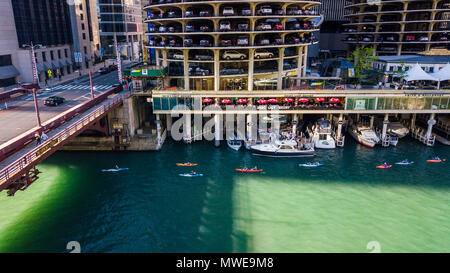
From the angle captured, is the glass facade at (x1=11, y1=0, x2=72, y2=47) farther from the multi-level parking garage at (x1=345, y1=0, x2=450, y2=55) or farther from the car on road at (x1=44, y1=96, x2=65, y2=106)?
the multi-level parking garage at (x1=345, y1=0, x2=450, y2=55)

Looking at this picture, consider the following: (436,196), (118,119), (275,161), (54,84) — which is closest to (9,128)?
(118,119)

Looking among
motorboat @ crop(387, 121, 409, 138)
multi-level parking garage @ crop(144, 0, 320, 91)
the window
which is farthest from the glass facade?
motorboat @ crop(387, 121, 409, 138)

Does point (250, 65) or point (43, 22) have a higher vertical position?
point (43, 22)

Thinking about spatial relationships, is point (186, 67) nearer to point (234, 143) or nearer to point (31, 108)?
point (234, 143)

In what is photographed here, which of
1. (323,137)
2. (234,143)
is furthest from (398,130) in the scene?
(234,143)

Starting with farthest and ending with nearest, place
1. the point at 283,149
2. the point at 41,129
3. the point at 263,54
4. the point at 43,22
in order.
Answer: the point at 43,22 → the point at 263,54 → the point at 283,149 → the point at 41,129

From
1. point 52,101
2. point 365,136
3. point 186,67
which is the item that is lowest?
point 365,136

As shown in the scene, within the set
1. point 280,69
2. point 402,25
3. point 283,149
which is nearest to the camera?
point 283,149

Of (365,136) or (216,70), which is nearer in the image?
(365,136)
